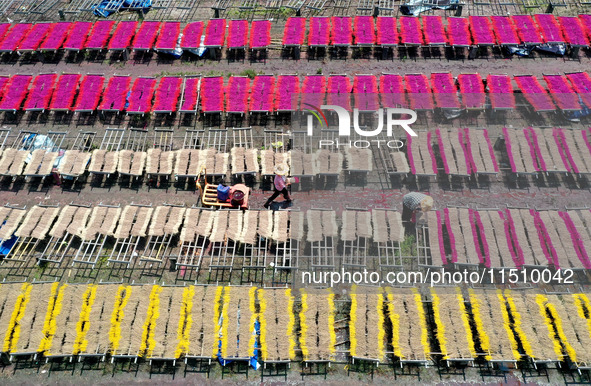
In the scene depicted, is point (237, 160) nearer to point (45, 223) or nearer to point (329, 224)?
point (329, 224)

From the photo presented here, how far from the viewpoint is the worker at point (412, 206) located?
3238 centimetres

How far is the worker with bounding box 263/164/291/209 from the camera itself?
111 feet

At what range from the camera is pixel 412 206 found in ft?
107

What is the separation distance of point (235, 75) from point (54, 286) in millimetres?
26299

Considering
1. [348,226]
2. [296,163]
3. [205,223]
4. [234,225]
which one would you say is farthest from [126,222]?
[348,226]

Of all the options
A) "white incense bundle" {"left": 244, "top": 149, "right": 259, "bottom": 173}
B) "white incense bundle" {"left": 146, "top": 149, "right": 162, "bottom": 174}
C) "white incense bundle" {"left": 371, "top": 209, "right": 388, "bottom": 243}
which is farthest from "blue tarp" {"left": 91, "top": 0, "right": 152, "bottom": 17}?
"white incense bundle" {"left": 371, "top": 209, "right": 388, "bottom": 243}

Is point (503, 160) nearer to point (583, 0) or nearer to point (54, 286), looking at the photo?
point (583, 0)

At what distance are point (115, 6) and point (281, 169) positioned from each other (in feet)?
115

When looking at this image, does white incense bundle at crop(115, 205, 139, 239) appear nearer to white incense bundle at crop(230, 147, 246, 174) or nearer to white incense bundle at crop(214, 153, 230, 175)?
white incense bundle at crop(214, 153, 230, 175)

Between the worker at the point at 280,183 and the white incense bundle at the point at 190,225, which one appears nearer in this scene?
the white incense bundle at the point at 190,225

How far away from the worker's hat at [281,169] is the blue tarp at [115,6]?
31.9 metres

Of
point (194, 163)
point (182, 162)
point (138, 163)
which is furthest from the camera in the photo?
point (138, 163)

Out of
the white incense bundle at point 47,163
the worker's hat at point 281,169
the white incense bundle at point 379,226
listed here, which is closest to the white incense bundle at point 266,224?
the worker's hat at point 281,169

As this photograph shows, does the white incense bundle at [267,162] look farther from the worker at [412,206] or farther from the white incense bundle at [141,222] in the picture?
the worker at [412,206]
